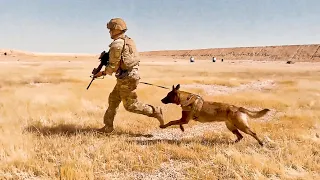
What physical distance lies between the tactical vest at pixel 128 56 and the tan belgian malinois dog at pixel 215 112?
1150 mm

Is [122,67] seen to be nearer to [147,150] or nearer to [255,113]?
[147,150]

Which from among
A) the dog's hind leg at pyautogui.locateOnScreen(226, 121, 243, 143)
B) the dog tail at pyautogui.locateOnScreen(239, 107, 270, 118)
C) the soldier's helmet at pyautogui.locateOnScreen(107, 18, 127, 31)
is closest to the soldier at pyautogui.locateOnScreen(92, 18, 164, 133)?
the soldier's helmet at pyautogui.locateOnScreen(107, 18, 127, 31)

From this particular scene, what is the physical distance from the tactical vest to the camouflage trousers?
215 millimetres

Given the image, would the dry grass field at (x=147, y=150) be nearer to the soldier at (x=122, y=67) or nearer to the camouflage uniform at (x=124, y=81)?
the camouflage uniform at (x=124, y=81)

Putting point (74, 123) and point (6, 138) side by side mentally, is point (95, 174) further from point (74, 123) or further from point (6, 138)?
point (74, 123)

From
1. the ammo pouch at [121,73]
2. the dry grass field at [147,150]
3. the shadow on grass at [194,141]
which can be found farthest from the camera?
the ammo pouch at [121,73]

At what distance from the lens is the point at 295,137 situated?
7551 millimetres

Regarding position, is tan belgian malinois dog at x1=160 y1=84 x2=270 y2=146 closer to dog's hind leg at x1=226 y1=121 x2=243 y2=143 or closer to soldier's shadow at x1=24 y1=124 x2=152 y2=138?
dog's hind leg at x1=226 y1=121 x2=243 y2=143

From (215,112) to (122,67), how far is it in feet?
7.63

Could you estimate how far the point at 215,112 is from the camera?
22.4 feet

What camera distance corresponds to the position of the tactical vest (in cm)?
701

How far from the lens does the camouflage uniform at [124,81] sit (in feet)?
22.7

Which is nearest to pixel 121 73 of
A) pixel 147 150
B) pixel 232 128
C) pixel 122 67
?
pixel 122 67

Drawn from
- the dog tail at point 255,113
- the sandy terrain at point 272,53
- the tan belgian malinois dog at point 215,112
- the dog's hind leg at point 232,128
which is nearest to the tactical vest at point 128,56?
the tan belgian malinois dog at point 215,112
